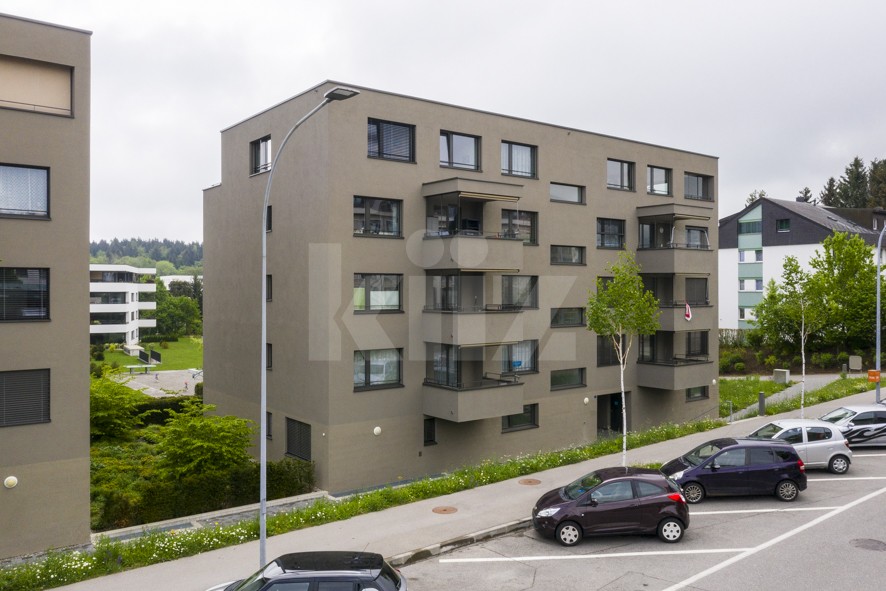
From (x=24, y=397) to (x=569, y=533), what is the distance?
42.1ft

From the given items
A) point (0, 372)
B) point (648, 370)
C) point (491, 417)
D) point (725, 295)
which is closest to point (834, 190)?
point (725, 295)

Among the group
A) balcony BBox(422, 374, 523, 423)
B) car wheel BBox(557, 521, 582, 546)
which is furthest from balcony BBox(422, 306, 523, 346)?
car wheel BBox(557, 521, 582, 546)

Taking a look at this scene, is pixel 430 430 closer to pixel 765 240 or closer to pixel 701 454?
pixel 701 454

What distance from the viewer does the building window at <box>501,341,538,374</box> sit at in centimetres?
2653

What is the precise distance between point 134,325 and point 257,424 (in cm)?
7624

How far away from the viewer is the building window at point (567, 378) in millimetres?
28255

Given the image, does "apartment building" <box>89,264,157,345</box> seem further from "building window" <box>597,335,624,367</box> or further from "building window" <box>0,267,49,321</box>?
"building window" <box>0,267,49,321</box>

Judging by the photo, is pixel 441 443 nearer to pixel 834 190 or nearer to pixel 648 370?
pixel 648 370

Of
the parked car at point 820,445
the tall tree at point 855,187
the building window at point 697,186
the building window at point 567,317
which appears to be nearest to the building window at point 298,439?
the building window at point 567,317

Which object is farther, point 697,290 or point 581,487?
point 697,290

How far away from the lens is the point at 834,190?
89.8 metres

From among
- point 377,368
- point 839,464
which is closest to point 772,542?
point 839,464

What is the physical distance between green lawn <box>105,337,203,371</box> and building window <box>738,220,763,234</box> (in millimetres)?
55803

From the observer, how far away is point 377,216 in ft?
76.2
